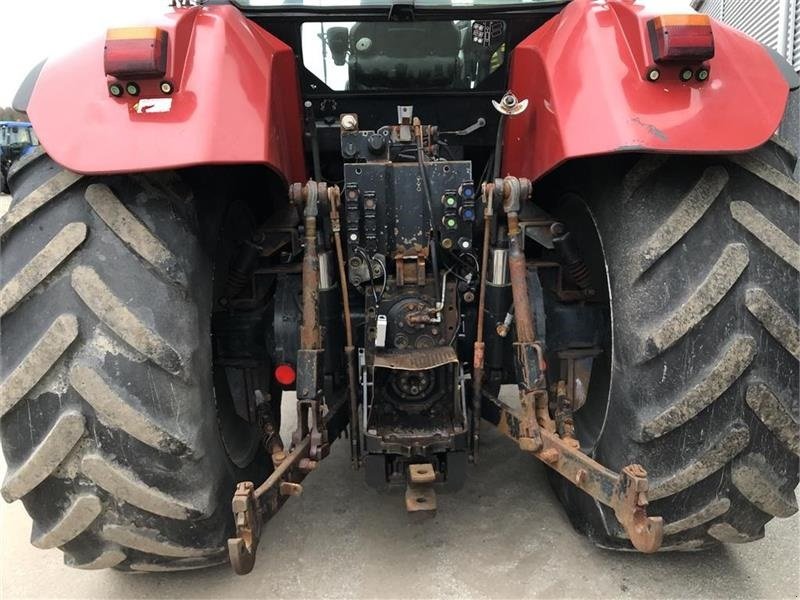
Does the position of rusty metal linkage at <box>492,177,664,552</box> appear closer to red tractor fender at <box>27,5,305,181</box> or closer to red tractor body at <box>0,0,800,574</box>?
red tractor body at <box>0,0,800,574</box>

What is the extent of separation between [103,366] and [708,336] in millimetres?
1593

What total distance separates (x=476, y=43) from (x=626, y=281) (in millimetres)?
1295

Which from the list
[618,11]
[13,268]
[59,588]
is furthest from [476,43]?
[59,588]

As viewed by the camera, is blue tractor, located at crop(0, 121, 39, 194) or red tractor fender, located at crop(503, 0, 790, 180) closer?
red tractor fender, located at crop(503, 0, 790, 180)

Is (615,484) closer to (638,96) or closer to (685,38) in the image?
(638,96)

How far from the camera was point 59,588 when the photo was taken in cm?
222

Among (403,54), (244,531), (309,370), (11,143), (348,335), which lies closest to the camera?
(244,531)

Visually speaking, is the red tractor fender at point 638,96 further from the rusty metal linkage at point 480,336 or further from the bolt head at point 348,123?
the bolt head at point 348,123

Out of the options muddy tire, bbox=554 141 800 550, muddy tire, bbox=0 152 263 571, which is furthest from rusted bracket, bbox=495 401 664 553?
→ muddy tire, bbox=0 152 263 571

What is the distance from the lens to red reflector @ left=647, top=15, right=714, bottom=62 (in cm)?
167

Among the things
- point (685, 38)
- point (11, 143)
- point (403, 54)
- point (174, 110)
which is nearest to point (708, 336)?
point (685, 38)

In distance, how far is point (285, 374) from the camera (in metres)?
2.30

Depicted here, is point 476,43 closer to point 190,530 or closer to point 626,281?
point 626,281

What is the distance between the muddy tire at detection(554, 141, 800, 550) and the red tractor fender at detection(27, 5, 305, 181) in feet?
3.64
